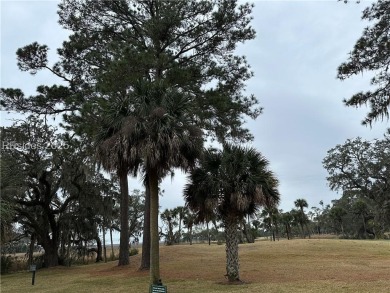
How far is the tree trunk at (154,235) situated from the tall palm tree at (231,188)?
1.54 meters

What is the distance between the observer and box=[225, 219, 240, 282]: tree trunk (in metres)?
13.8

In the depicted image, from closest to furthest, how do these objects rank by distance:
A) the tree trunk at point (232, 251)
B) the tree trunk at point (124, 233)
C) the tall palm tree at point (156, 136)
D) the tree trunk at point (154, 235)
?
the tall palm tree at point (156, 136) → the tree trunk at point (154, 235) → the tree trunk at point (232, 251) → the tree trunk at point (124, 233)

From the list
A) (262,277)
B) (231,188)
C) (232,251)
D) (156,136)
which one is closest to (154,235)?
(232,251)

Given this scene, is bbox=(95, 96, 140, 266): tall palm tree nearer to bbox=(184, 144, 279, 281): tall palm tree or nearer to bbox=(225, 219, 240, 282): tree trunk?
bbox=(184, 144, 279, 281): tall palm tree

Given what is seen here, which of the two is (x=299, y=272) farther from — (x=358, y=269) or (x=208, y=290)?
(x=208, y=290)

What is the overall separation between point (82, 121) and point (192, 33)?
7204mm

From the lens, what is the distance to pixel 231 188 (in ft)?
44.5

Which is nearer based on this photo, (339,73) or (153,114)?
(339,73)

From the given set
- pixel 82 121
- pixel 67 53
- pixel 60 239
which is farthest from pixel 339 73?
pixel 60 239

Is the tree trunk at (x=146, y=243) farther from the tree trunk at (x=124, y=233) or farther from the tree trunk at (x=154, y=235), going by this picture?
the tree trunk at (x=154, y=235)

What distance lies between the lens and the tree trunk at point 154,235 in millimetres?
12633

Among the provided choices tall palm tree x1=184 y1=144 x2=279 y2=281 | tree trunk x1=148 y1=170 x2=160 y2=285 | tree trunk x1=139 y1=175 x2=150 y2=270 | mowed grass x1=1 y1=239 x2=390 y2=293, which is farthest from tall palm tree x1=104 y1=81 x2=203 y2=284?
tree trunk x1=139 y1=175 x2=150 y2=270

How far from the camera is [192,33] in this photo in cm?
1906

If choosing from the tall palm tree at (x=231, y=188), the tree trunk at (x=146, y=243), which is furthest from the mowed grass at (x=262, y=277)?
the tall palm tree at (x=231, y=188)
